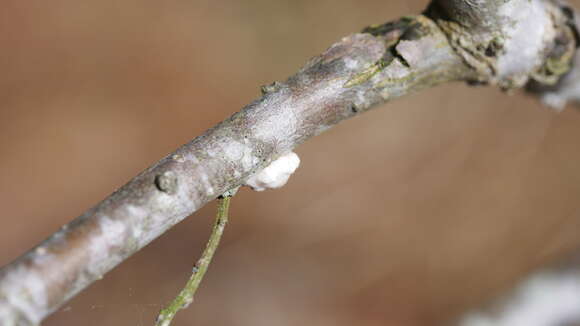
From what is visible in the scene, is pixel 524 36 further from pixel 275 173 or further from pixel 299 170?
pixel 299 170

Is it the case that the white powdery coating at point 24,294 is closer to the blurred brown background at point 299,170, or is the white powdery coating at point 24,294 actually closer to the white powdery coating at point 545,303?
the white powdery coating at point 545,303

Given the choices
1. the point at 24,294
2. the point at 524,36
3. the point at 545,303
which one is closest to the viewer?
the point at 24,294

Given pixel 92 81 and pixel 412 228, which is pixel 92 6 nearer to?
pixel 92 81

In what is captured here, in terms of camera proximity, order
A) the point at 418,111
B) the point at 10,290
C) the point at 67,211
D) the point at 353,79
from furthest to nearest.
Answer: the point at 418,111
the point at 67,211
the point at 353,79
the point at 10,290

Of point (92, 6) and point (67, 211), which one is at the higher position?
point (92, 6)

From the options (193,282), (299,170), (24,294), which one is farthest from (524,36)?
(299,170)

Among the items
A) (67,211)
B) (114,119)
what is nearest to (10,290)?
(67,211)

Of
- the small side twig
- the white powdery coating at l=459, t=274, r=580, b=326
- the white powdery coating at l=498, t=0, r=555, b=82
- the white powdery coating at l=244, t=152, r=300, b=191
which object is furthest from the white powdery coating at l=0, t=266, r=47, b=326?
the white powdery coating at l=459, t=274, r=580, b=326
